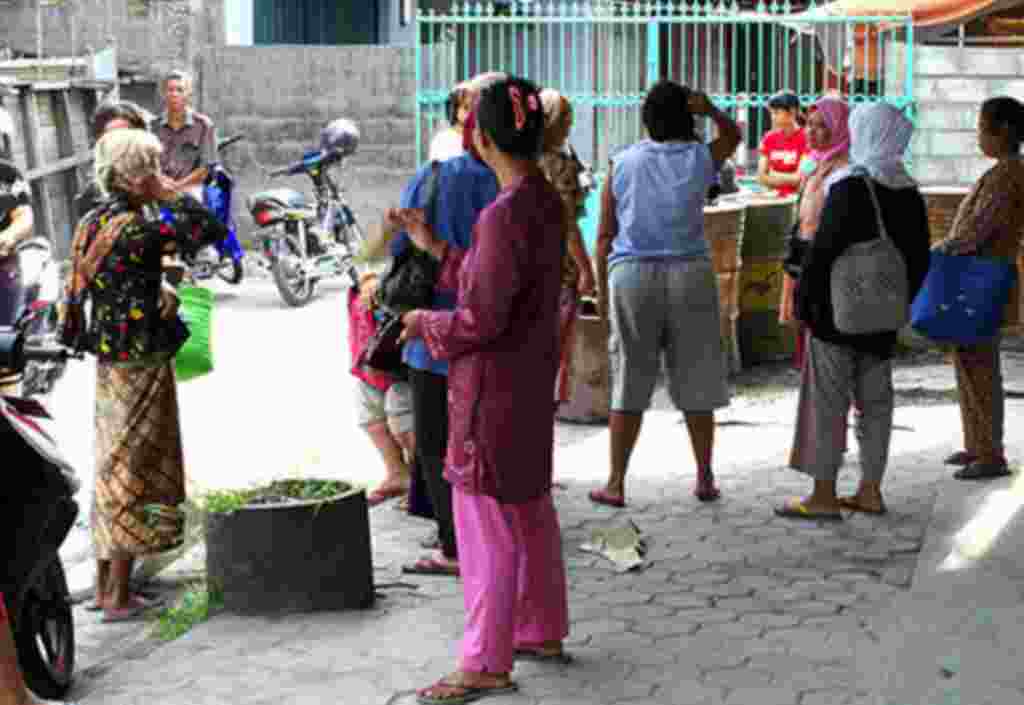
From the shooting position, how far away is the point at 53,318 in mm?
10156

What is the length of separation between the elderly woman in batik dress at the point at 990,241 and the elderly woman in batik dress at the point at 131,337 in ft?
11.9

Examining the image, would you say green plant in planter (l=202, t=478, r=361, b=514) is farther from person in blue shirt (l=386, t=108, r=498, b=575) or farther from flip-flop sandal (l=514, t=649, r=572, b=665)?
flip-flop sandal (l=514, t=649, r=572, b=665)

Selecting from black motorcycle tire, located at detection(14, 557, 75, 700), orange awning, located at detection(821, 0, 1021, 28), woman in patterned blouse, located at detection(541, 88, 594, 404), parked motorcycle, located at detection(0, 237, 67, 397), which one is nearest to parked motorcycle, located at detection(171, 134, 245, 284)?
orange awning, located at detection(821, 0, 1021, 28)

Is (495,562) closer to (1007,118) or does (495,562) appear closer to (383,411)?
(383,411)

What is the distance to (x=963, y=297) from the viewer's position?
888 centimetres

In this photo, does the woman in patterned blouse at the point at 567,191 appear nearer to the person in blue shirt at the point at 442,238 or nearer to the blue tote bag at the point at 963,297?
the person in blue shirt at the point at 442,238

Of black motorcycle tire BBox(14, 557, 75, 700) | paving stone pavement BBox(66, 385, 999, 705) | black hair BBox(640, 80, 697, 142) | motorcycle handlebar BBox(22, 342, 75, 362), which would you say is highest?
black hair BBox(640, 80, 697, 142)

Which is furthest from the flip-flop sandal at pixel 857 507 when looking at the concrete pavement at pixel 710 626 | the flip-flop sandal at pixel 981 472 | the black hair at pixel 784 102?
the black hair at pixel 784 102

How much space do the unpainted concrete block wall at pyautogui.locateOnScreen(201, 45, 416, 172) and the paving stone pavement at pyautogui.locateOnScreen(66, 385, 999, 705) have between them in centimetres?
1225

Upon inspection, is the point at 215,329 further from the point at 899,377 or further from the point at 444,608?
the point at 444,608

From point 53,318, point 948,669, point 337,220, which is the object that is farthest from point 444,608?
point 337,220

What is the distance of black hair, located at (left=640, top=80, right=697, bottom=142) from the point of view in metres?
8.29

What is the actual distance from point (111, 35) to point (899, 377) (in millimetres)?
11877

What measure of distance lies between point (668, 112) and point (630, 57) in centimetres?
1056
